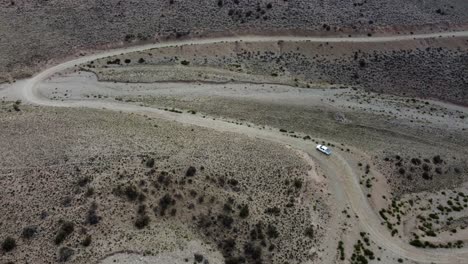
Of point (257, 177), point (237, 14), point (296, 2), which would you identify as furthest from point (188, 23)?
point (257, 177)

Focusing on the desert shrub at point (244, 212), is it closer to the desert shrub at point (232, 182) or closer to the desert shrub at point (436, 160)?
the desert shrub at point (232, 182)

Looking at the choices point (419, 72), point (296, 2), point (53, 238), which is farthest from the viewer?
point (296, 2)

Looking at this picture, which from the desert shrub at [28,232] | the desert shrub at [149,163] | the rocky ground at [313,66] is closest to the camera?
the desert shrub at [28,232]

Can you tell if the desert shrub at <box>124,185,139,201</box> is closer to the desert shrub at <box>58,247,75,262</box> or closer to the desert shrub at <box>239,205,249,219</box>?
the desert shrub at <box>58,247,75,262</box>

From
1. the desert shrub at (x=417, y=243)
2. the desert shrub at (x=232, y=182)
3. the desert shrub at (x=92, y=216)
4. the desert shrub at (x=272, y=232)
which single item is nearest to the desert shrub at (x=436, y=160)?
the desert shrub at (x=417, y=243)

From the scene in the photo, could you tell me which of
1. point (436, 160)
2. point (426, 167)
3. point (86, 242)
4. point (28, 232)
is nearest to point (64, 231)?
point (86, 242)

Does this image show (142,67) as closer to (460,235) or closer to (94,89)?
(94,89)

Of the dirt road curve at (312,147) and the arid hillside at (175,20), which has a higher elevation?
the arid hillside at (175,20)

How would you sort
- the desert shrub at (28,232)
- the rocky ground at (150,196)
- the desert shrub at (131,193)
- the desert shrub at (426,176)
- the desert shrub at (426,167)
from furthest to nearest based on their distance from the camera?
the desert shrub at (426,167) → the desert shrub at (426,176) → the desert shrub at (131,193) → the rocky ground at (150,196) → the desert shrub at (28,232)
